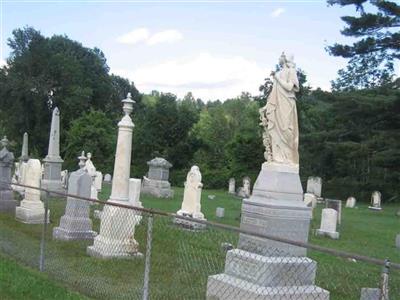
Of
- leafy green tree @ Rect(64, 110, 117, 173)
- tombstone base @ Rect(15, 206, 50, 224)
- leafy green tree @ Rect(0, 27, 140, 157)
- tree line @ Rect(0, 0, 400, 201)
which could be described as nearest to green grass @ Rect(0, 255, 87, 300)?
tombstone base @ Rect(15, 206, 50, 224)

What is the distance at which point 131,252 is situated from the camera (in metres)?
10.8

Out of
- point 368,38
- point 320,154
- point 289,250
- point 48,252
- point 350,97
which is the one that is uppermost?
point 368,38

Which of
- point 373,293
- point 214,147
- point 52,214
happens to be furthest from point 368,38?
point 214,147

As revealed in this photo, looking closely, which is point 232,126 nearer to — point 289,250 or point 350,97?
point 350,97

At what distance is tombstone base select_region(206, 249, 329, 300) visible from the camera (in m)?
6.64

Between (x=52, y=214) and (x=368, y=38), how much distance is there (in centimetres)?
1990

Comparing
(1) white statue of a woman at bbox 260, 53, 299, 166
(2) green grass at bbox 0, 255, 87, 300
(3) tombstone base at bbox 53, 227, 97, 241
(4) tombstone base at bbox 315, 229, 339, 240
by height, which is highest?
(1) white statue of a woman at bbox 260, 53, 299, 166

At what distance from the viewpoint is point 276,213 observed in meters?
7.09

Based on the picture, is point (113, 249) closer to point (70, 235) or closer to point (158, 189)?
point (70, 235)

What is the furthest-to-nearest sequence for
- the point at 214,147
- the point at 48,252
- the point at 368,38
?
the point at 214,147
the point at 368,38
the point at 48,252

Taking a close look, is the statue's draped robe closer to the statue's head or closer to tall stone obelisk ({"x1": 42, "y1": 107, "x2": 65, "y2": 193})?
the statue's head

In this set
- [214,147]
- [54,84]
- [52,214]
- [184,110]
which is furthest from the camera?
[54,84]

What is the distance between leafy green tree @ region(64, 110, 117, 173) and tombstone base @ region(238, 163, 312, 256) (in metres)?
40.3

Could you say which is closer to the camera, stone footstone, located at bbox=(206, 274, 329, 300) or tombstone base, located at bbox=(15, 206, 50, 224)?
stone footstone, located at bbox=(206, 274, 329, 300)
